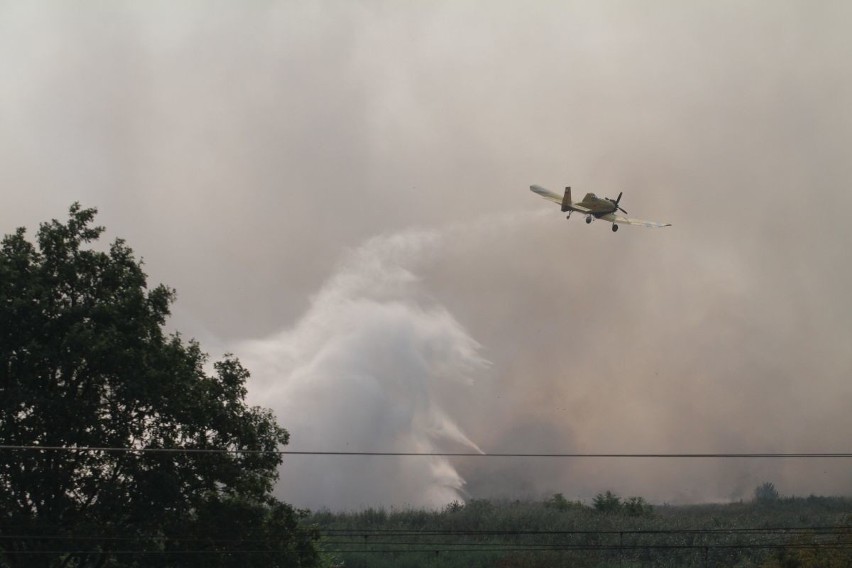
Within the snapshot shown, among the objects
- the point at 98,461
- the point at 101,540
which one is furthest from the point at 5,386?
the point at 101,540

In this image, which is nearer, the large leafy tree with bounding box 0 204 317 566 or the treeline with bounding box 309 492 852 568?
the large leafy tree with bounding box 0 204 317 566

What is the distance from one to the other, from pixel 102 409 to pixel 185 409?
193 inches

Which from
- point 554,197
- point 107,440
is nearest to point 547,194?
point 554,197

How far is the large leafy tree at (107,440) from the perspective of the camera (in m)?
56.8

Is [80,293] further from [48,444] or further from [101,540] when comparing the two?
[101,540]

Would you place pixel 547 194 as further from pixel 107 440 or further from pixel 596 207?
pixel 107 440

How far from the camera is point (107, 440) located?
58.0 metres

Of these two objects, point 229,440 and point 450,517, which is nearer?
point 229,440

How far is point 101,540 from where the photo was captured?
184 ft

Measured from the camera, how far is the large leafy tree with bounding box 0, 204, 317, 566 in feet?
186

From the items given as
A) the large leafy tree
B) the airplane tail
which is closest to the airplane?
the airplane tail

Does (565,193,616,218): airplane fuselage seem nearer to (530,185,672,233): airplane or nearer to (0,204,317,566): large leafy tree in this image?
(530,185,672,233): airplane

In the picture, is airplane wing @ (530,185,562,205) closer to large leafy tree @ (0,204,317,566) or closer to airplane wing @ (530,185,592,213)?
airplane wing @ (530,185,592,213)

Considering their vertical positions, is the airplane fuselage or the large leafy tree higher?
the airplane fuselage
